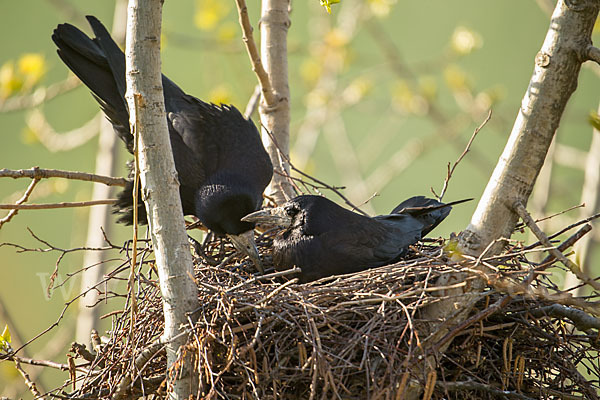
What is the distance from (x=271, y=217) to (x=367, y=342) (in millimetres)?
1374

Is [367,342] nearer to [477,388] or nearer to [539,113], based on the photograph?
[477,388]

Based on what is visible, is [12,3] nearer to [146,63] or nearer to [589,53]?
[146,63]

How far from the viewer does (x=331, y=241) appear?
3568 millimetres

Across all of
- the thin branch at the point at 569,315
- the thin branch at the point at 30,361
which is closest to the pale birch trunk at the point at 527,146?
the thin branch at the point at 569,315

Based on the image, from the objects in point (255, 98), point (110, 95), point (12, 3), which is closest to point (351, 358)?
point (255, 98)

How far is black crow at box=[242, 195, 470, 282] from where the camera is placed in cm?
352

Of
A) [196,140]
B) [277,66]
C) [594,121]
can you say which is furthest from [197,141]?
[594,121]

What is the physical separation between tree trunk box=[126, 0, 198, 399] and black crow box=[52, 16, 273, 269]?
1.43 meters

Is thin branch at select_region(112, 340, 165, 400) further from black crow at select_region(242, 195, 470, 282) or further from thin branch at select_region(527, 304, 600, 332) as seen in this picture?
thin branch at select_region(527, 304, 600, 332)

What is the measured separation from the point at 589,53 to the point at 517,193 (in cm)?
55

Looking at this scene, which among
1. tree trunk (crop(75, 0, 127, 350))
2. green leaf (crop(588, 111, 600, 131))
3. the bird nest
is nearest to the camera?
green leaf (crop(588, 111, 600, 131))

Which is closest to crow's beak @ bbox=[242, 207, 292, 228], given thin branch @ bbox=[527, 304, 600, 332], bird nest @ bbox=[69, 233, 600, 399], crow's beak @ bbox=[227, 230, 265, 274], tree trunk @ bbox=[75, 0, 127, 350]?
crow's beak @ bbox=[227, 230, 265, 274]

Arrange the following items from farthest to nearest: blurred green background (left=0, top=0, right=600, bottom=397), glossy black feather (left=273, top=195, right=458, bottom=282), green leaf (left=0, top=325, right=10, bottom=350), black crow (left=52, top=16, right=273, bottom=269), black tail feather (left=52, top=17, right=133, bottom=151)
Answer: blurred green background (left=0, top=0, right=600, bottom=397)
black tail feather (left=52, top=17, right=133, bottom=151)
black crow (left=52, top=16, right=273, bottom=269)
glossy black feather (left=273, top=195, right=458, bottom=282)
green leaf (left=0, top=325, right=10, bottom=350)

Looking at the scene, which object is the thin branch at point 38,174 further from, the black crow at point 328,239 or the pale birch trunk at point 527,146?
the pale birch trunk at point 527,146
